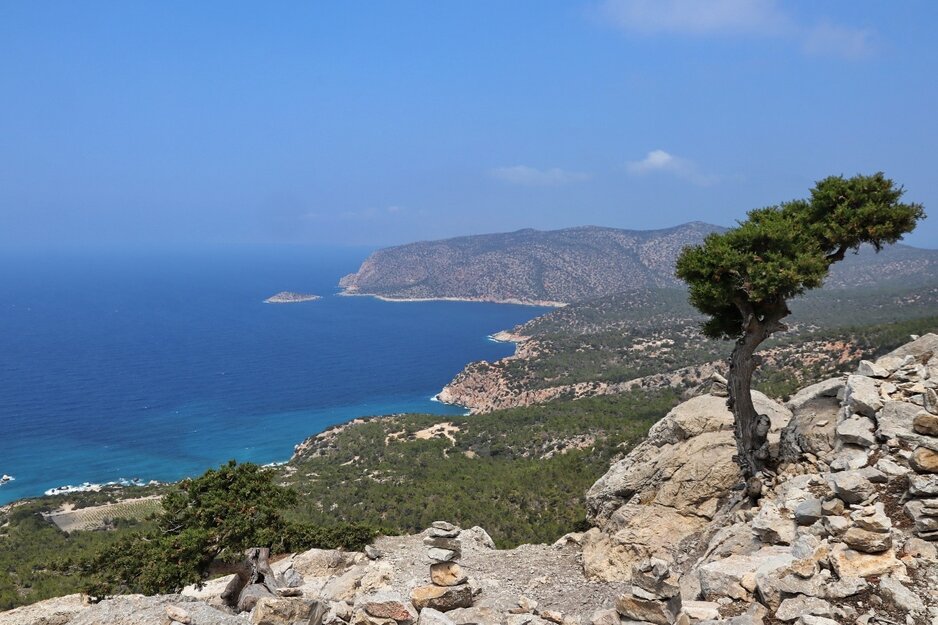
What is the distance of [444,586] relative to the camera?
11.2m

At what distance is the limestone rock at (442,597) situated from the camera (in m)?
10.8

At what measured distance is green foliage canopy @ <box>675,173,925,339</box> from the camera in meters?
15.6

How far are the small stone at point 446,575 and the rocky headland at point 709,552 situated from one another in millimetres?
44

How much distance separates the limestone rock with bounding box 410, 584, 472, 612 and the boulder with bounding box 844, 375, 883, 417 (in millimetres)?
10404

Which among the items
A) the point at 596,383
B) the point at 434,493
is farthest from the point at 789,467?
the point at 596,383

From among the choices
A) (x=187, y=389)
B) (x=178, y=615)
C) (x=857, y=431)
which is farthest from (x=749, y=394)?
(x=187, y=389)

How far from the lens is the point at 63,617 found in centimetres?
1396

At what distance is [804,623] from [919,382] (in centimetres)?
895

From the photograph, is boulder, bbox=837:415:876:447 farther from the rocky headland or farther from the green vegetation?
the green vegetation

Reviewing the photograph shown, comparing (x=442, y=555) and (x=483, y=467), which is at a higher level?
(x=442, y=555)

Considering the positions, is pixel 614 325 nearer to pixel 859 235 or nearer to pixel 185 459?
pixel 185 459

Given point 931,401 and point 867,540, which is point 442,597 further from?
point 931,401

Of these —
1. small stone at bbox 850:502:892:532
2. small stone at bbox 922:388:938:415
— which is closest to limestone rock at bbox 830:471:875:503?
small stone at bbox 850:502:892:532

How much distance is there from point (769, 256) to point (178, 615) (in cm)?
1642
